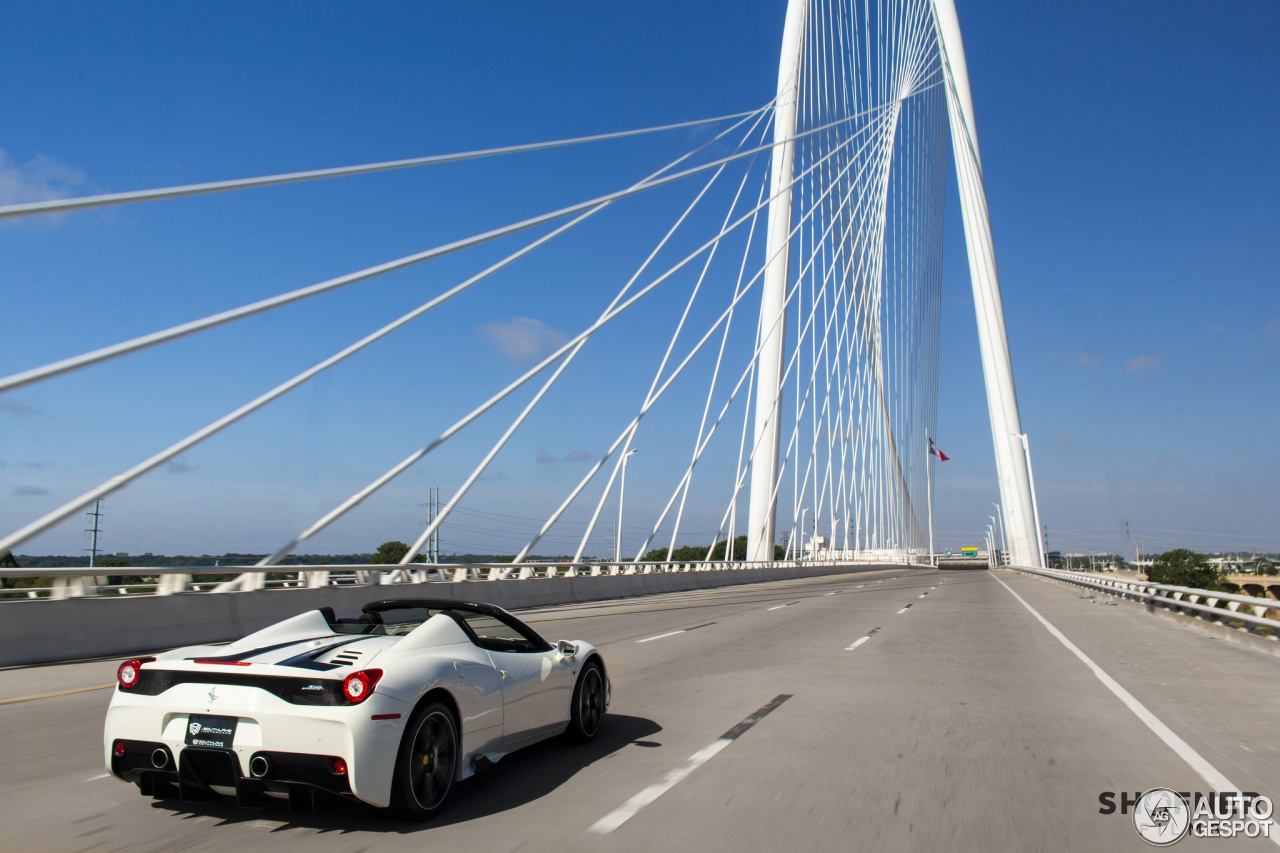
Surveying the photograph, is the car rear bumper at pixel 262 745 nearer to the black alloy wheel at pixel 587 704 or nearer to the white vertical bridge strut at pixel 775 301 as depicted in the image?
the black alloy wheel at pixel 587 704

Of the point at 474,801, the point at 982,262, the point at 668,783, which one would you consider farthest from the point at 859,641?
the point at 982,262

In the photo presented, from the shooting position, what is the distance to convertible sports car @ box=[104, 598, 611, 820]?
4.35m

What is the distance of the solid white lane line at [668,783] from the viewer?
4.75 metres

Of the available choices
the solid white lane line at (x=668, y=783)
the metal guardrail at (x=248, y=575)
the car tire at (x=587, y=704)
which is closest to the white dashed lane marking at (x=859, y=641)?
the solid white lane line at (x=668, y=783)

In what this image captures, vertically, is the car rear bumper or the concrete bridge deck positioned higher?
the car rear bumper

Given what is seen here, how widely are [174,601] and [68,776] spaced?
310 inches

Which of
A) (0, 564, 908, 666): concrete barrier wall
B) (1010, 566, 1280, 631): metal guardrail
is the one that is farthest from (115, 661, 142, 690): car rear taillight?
(1010, 566, 1280, 631): metal guardrail

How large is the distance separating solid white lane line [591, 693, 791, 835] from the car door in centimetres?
84

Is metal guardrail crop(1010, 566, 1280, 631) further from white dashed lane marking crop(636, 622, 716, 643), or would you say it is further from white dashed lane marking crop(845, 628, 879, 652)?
white dashed lane marking crop(636, 622, 716, 643)

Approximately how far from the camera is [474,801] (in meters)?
5.22

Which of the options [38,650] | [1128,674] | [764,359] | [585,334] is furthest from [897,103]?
[38,650]

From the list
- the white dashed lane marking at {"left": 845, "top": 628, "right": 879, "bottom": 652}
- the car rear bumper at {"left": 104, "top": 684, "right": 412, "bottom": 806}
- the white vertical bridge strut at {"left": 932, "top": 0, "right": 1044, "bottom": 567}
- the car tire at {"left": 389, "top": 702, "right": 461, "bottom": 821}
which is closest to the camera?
the car rear bumper at {"left": 104, "top": 684, "right": 412, "bottom": 806}

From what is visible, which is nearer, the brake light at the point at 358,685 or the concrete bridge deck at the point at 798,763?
the brake light at the point at 358,685

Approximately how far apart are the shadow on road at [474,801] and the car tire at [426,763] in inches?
3.9
